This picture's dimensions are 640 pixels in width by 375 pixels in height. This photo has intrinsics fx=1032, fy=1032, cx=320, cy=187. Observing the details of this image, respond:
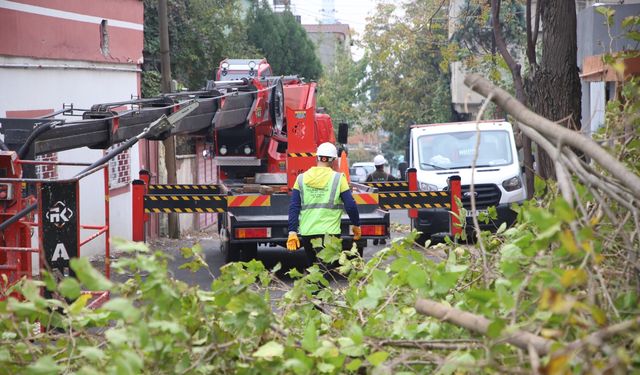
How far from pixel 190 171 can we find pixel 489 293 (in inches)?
867

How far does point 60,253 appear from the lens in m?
8.36

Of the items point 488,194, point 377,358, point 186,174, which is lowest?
point 186,174

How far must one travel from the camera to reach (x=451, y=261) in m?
5.32

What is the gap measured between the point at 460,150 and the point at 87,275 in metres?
15.6

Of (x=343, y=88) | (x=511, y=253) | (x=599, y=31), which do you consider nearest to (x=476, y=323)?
(x=511, y=253)

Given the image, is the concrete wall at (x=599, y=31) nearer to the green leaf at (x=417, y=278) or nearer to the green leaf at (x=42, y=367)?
the green leaf at (x=417, y=278)

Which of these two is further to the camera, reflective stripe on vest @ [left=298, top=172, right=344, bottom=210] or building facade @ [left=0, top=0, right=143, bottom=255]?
building facade @ [left=0, top=0, right=143, bottom=255]

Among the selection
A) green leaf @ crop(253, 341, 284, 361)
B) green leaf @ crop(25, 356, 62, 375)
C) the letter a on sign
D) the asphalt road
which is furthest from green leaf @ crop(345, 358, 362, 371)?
the asphalt road

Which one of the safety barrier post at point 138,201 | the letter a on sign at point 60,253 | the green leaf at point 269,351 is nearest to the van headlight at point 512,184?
the safety barrier post at point 138,201

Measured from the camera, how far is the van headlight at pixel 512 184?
59.2 feet

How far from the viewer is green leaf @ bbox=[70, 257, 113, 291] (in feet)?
11.5

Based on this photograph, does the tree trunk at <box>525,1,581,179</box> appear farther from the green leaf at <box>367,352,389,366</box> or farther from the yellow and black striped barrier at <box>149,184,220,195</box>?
the green leaf at <box>367,352,389,366</box>

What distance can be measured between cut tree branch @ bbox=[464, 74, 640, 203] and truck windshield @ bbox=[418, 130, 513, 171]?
47.2 feet

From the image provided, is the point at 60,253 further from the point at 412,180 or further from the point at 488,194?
the point at 488,194
